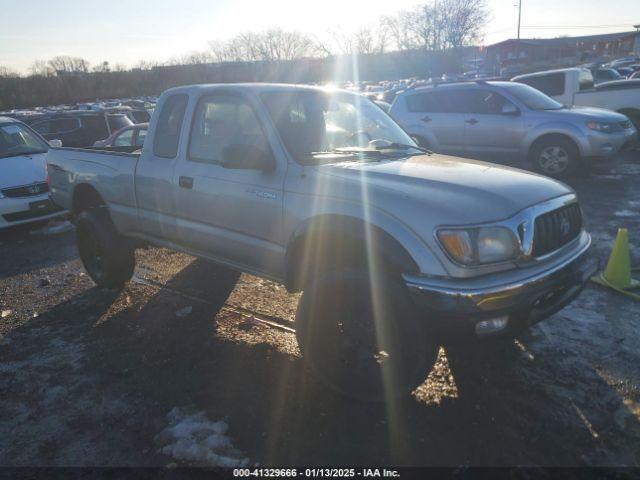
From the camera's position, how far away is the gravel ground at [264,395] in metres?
2.62

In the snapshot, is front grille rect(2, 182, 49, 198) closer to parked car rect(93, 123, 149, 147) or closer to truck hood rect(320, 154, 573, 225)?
parked car rect(93, 123, 149, 147)

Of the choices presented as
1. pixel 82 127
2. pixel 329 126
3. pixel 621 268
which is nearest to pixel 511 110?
pixel 621 268

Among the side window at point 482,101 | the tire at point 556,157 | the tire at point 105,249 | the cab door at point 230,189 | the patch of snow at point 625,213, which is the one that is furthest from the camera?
the side window at point 482,101

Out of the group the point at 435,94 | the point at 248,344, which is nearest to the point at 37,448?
the point at 248,344

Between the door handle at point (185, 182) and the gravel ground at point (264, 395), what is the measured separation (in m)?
1.23

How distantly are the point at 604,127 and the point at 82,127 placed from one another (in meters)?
13.2

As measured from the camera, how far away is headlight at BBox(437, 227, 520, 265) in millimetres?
2537

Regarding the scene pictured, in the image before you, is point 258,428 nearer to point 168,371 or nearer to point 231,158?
point 168,371

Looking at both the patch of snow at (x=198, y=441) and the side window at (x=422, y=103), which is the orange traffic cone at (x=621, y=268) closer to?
the patch of snow at (x=198, y=441)

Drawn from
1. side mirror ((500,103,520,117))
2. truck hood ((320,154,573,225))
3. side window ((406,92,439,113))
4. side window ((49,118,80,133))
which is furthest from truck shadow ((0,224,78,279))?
side mirror ((500,103,520,117))

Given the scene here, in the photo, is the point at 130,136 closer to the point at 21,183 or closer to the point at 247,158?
the point at 21,183

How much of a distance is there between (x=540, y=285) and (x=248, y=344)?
2235 millimetres

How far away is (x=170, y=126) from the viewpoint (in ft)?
13.8

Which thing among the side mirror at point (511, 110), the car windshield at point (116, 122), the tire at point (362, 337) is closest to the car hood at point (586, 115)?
the side mirror at point (511, 110)
